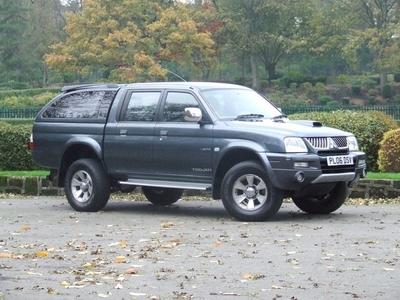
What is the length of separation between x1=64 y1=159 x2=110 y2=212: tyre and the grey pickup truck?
15mm

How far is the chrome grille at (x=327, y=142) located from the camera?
11.9 m

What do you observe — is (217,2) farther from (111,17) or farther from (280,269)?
(280,269)

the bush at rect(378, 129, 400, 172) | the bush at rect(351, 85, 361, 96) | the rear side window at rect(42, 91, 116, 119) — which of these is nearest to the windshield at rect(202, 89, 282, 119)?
the rear side window at rect(42, 91, 116, 119)

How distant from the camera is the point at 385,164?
1662 cm

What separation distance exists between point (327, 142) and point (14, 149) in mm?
8729

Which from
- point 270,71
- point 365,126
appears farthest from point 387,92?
point 365,126

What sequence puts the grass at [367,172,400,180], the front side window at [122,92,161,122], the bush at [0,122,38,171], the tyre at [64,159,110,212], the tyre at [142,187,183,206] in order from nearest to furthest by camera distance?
the front side window at [122,92,161,122] < the tyre at [64,159,110,212] < the tyre at [142,187,183,206] < the grass at [367,172,400,180] < the bush at [0,122,38,171]

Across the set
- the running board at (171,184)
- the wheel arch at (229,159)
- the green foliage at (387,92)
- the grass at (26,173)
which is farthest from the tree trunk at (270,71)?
the wheel arch at (229,159)

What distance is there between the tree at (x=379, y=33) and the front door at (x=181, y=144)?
32796 millimetres

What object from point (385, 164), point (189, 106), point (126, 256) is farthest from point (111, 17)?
point (126, 256)

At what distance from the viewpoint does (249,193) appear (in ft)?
39.5

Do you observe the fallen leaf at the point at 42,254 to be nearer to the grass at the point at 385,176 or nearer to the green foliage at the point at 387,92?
the grass at the point at 385,176

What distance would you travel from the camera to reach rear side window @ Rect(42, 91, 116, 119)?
1384cm

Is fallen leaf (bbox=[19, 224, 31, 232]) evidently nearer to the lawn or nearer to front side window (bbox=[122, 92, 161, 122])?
front side window (bbox=[122, 92, 161, 122])
